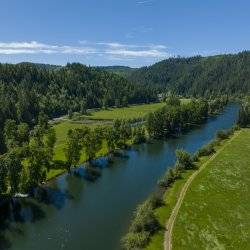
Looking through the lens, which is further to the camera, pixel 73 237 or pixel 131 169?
pixel 131 169

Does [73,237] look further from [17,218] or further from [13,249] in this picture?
[17,218]

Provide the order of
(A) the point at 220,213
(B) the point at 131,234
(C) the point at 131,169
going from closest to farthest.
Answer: (B) the point at 131,234
(A) the point at 220,213
(C) the point at 131,169

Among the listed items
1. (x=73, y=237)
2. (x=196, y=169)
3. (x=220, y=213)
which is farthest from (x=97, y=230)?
(x=196, y=169)

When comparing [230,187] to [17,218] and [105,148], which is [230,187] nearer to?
[17,218]

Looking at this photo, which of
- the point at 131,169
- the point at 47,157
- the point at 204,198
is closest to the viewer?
the point at 204,198

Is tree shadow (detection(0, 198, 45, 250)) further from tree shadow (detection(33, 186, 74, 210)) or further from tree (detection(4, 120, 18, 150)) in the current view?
tree (detection(4, 120, 18, 150))

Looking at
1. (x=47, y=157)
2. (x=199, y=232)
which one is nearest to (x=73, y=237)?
(x=199, y=232)

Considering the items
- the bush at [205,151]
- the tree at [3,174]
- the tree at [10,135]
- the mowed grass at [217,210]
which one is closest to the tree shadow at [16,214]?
the tree at [3,174]
